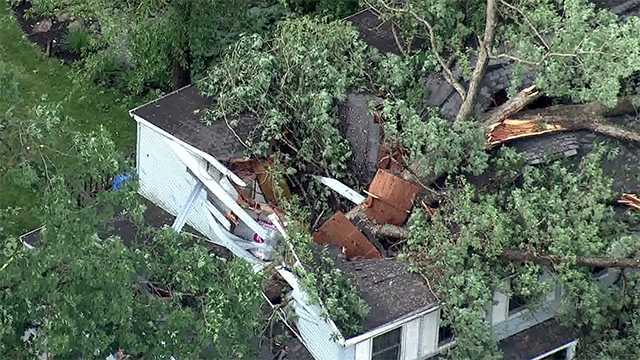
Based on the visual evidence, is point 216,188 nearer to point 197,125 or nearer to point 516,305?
point 197,125

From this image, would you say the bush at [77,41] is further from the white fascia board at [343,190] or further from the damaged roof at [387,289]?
the damaged roof at [387,289]

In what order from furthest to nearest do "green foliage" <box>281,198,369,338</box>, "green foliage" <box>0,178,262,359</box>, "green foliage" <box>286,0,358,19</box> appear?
"green foliage" <box>286,0,358,19</box>
"green foliage" <box>281,198,369,338</box>
"green foliage" <box>0,178,262,359</box>

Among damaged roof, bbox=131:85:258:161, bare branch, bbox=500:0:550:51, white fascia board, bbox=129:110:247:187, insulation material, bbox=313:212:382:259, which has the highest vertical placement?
bare branch, bbox=500:0:550:51

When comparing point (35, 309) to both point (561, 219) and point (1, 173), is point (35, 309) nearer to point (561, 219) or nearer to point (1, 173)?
point (1, 173)

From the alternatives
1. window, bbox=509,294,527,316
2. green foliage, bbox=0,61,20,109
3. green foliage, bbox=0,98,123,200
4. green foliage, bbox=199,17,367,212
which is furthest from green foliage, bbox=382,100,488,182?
green foliage, bbox=0,61,20,109

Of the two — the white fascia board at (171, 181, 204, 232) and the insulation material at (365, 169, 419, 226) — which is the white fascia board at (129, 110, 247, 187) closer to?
the white fascia board at (171, 181, 204, 232)

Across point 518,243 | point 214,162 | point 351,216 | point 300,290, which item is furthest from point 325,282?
point 214,162
